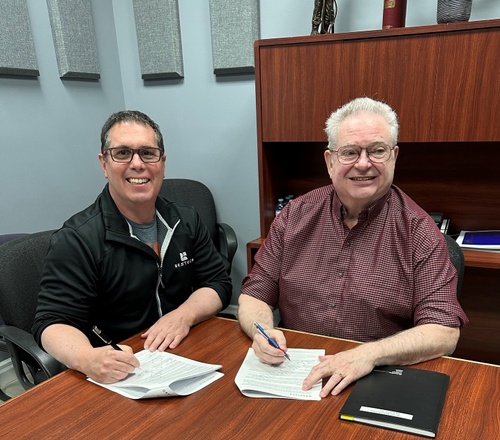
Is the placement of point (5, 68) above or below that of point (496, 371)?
above

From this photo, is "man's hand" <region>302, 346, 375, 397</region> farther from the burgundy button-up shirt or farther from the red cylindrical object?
the red cylindrical object

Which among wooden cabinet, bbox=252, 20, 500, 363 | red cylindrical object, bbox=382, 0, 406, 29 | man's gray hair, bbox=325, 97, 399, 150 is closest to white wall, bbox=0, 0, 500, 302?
red cylindrical object, bbox=382, 0, 406, 29

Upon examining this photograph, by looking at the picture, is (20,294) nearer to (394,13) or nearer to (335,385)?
(335,385)

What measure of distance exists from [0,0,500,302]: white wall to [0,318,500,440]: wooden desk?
178 centimetres

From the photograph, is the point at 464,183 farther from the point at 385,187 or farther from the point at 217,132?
the point at 217,132

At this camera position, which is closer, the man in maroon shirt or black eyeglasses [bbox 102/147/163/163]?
the man in maroon shirt

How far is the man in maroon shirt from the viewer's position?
133 centimetres

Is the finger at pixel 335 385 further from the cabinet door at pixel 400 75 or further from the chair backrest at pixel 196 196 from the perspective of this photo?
the chair backrest at pixel 196 196

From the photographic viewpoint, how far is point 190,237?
5.46 feet

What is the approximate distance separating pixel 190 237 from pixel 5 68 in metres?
1.63

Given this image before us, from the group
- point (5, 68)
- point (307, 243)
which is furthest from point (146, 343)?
point (5, 68)

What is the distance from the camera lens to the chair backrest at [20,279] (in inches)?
60.1

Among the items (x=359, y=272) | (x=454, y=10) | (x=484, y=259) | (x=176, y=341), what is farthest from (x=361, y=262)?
(x=454, y=10)

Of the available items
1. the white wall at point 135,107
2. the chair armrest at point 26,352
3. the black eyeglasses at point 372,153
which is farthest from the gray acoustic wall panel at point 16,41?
the black eyeglasses at point 372,153
